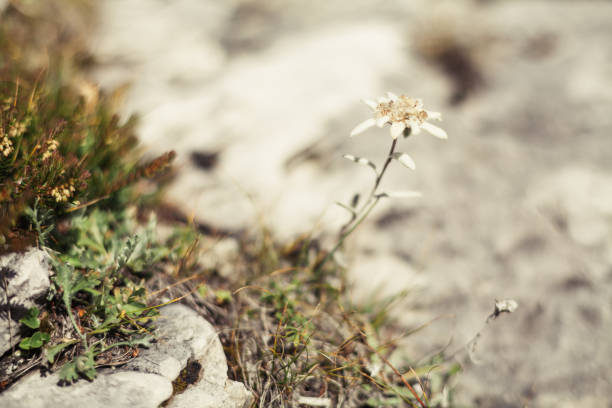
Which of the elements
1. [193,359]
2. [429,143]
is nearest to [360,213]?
[429,143]

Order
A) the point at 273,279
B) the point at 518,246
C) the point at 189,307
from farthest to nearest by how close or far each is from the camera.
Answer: the point at 518,246 < the point at 273,279 < the point at 189,307

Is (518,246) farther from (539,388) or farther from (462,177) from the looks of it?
(539,388)

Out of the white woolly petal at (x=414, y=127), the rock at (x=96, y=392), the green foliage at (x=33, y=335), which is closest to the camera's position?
the rock at (x=96, y=392)

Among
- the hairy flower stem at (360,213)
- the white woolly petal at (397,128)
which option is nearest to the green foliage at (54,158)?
the hairy flower stem at (360,213)

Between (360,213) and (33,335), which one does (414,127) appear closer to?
(360,213)

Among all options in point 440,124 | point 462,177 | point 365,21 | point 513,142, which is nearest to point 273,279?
point 462,177

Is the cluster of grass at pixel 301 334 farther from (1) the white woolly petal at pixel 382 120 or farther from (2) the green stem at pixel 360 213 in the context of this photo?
(1) the white woolly petal at pixel 382 120
